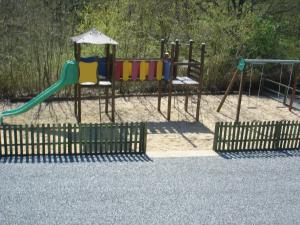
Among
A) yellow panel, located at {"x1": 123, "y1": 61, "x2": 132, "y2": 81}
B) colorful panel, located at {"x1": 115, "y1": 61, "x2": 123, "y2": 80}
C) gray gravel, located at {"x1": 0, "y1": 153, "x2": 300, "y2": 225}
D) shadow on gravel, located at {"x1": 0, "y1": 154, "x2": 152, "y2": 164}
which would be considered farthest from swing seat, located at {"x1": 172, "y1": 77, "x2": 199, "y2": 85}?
shadow on gravel, located at {"x1": 0, "y1": 154, "x2": 152, "y2": 164}

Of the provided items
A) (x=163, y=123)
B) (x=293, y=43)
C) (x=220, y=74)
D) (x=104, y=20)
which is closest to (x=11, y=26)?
(x=104, y=20)

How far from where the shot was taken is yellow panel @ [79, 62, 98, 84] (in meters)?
8.84

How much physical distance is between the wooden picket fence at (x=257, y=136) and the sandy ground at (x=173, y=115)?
43 centimetres

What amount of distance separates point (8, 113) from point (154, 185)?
430 cm

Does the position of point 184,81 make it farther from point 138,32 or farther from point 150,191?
point 150,191

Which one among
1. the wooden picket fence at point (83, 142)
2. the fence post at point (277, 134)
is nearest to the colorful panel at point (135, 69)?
the wooden picket fence at point (83, 142)

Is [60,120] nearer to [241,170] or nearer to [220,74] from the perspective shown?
[241,170]

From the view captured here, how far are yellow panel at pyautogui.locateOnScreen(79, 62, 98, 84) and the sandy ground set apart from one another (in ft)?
3.74

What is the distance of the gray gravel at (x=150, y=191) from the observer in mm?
5352

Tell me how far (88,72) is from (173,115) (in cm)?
277

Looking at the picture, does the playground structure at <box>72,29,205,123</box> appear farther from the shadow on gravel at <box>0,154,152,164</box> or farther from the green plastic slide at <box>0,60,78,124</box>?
the shadow on gravel at <box>0,154,152,164</box>

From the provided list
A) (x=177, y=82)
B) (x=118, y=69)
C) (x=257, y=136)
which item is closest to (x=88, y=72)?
(x=118, y=69)

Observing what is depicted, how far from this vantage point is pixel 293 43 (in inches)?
600

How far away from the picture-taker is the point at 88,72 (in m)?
8.92
